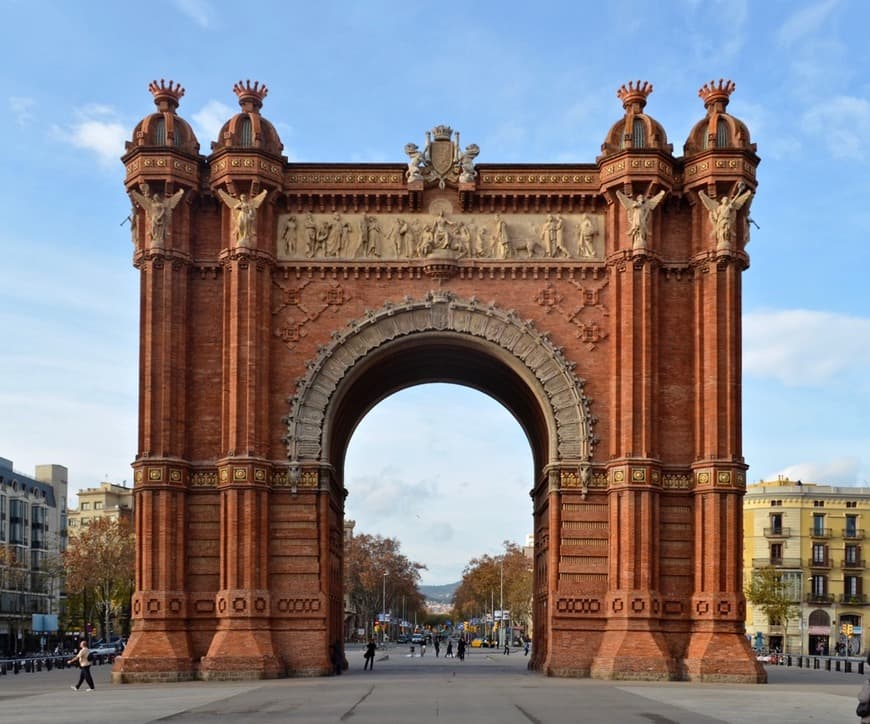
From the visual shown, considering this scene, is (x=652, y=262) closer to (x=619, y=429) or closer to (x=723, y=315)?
(x=723, y=315)

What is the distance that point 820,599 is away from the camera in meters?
97.6

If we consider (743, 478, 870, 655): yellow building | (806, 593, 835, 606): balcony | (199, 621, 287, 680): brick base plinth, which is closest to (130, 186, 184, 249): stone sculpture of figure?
(199, 621, 287, 680): brick base plinth

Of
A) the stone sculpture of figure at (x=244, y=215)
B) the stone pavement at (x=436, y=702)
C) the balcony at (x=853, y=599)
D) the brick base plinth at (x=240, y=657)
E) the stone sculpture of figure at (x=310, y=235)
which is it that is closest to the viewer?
the stone pavement at (x=436, y=702)

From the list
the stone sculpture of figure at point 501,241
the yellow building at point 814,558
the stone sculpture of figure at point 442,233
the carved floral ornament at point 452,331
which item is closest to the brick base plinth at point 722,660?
the carved floral ornament at point 452,331

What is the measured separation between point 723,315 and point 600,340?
383 cm

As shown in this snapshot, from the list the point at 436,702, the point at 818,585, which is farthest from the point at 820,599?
the point at 436,702

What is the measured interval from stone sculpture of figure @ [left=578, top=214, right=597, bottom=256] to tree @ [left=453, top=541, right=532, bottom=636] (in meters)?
76.7

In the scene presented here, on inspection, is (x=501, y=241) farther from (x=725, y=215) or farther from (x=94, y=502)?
(x=94, y=502)

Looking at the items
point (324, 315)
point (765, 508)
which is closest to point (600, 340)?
point (324, 315)

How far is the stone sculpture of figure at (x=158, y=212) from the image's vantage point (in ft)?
136

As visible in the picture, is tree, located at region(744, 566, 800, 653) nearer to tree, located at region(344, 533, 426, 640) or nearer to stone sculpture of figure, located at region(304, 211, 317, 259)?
tree, located at region(344, 533, 426, 640)

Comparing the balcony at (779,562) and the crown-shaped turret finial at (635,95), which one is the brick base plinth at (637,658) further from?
the balcony at (779,562)

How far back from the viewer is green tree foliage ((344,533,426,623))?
128250mm

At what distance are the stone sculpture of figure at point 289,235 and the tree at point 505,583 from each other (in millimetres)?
77451
